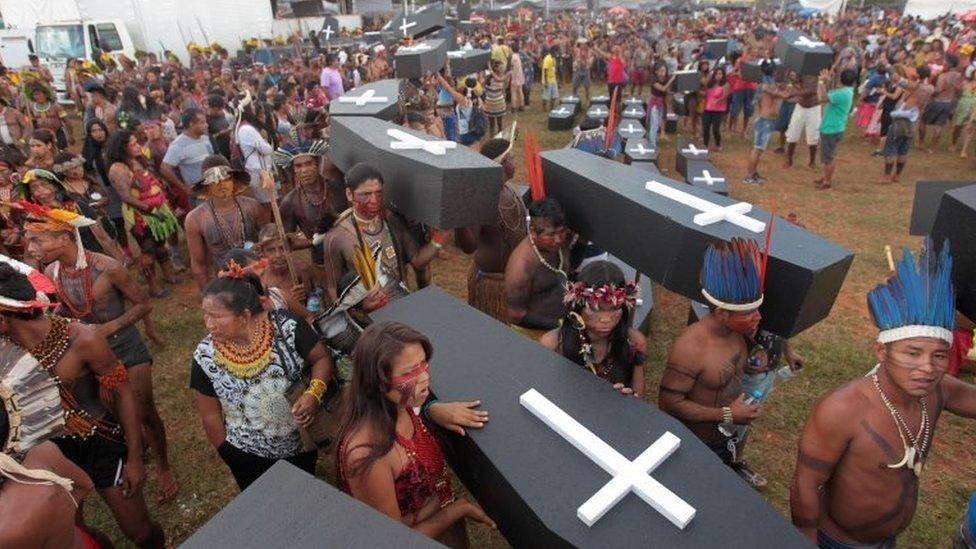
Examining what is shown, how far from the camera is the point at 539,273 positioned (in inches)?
131

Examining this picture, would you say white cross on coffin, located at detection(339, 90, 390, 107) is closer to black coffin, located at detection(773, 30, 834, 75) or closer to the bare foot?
the bare foot

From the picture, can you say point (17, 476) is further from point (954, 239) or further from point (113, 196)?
point (113, 196)

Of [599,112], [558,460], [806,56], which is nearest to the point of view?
[558,460]

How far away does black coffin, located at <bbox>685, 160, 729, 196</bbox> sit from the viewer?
6664mm

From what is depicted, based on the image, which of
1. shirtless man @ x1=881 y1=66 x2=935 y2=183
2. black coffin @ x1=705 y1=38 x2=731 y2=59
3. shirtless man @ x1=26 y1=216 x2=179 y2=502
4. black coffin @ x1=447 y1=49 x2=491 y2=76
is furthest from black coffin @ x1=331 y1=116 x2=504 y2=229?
black coffin @ x1=705 y1=38 x2=731 y2=59

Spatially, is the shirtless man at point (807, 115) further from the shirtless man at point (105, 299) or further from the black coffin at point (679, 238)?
the shirtless man at point (105, 299)

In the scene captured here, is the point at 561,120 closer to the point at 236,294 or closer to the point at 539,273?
the point at 539,273

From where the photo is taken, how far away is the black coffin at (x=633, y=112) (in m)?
10.2

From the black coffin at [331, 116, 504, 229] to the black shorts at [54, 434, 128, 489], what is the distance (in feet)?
6.29

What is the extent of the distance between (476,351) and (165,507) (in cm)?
256

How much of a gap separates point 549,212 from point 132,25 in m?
21.8

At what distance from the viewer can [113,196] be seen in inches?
229

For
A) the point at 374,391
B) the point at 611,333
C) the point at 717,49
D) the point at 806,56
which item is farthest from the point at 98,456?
the point at 717,49

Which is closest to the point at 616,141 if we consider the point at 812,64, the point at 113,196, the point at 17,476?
the point at 812,64
